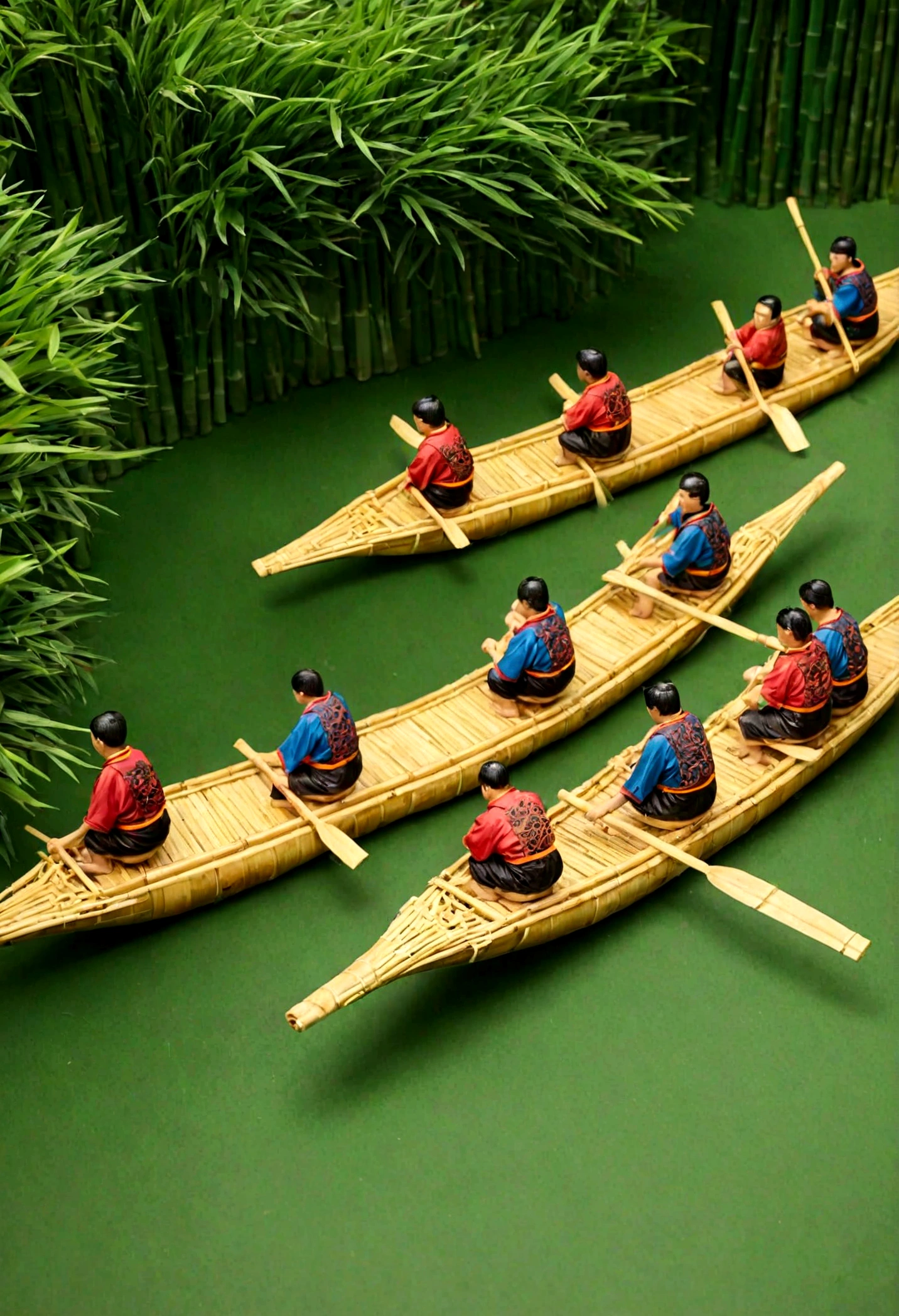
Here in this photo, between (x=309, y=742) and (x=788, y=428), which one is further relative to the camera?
(x=788, y=428)

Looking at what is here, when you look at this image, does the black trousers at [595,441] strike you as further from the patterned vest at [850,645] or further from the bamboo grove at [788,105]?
the bamboo grove at [788,105]

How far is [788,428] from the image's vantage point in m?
9.44

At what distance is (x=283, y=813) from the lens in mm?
7297

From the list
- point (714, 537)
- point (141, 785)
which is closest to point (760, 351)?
point (714, 537)

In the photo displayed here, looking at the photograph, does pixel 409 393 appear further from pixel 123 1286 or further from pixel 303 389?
pixel 123 1286

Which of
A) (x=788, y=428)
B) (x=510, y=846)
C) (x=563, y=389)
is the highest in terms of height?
(x=563, y=389)

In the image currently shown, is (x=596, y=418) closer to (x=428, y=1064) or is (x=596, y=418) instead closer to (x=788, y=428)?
(x=788, y=428)

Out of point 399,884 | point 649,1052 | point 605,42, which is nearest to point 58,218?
point 605,42

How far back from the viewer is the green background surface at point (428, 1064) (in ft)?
19.8

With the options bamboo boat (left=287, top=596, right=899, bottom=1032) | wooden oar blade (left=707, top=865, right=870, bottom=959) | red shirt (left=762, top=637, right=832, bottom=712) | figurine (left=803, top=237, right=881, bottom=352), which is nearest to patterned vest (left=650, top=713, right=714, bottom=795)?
bamboo boat (left=287, top=596, right=899, bottom=1032)

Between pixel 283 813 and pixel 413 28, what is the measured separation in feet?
15.2

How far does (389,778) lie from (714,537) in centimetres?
222

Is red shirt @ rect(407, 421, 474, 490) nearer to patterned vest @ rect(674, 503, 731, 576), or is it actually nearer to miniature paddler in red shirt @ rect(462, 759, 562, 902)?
patterned vest @ rect(674, 503, 731, 576)

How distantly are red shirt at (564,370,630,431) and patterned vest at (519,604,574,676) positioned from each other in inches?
66.4
